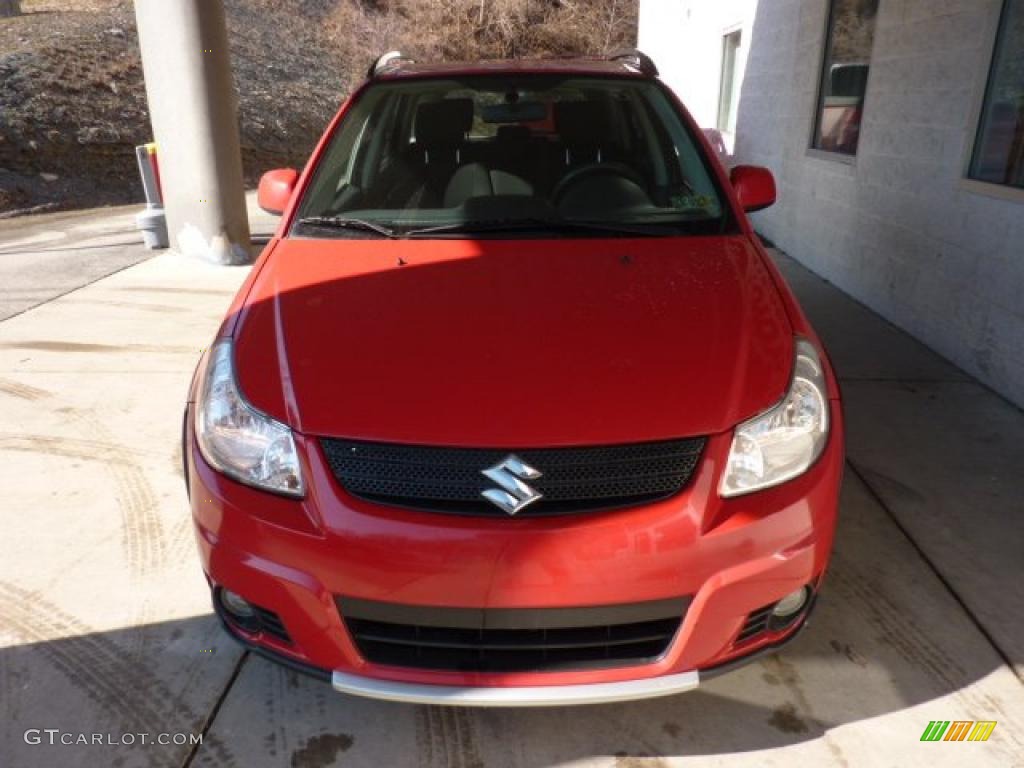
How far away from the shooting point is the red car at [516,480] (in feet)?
5.97

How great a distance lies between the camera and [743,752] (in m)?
2.12

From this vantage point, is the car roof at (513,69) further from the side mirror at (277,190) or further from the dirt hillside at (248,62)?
the dirt hillside at (248,62)

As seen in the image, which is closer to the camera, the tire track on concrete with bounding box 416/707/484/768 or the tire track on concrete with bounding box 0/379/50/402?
the tire track on concrete with bounding box 416/707/484/768

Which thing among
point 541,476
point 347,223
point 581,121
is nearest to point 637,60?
point 581,121

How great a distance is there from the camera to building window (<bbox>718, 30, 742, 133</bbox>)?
1087 cm

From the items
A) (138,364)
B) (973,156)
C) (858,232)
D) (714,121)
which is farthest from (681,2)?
(138,364)

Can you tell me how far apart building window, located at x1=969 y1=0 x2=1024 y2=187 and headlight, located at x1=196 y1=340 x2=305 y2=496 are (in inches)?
162

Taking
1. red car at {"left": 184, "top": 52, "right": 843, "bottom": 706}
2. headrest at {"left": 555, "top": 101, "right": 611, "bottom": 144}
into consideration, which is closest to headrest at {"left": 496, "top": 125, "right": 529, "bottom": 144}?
headrest at {"left": 555, "top": 101, "right": 611, "bottom": 144}

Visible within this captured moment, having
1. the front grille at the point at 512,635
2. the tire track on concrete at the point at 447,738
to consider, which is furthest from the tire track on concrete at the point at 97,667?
the front grille at the point at 512,635

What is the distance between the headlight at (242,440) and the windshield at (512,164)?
954 millimetres

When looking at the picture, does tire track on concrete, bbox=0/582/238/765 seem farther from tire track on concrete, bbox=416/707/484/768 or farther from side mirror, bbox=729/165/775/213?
→ side mirror, bbox=729/165/775/213

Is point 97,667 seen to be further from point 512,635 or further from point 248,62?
point 248,62

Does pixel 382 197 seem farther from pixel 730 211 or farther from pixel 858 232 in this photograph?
pixel 858 232

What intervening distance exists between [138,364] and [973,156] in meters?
5.08
